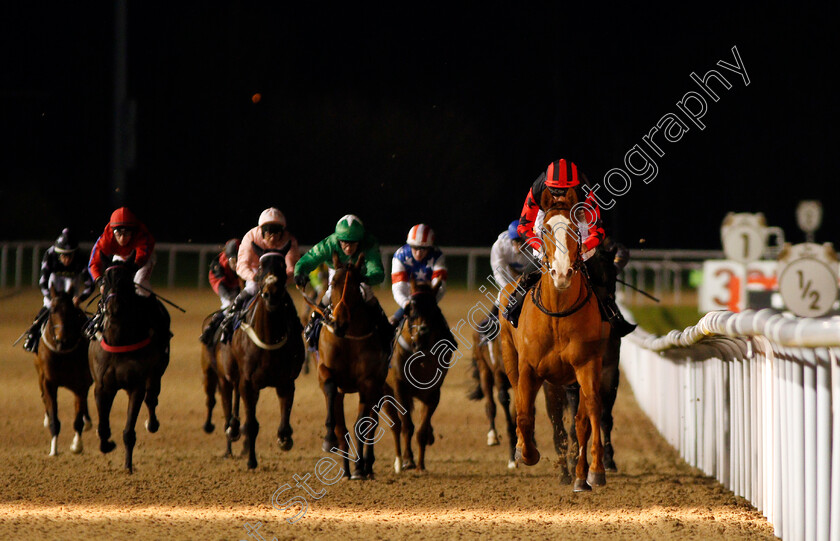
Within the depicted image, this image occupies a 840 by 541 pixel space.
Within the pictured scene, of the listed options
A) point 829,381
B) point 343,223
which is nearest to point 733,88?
point 343,223

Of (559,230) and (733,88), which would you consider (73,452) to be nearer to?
(559,230)

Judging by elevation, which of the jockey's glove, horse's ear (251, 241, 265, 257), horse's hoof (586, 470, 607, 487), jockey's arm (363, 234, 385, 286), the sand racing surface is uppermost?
horse's ear (251, 241, 265, 257)

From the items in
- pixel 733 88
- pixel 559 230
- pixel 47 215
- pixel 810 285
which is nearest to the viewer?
pixel 559 230

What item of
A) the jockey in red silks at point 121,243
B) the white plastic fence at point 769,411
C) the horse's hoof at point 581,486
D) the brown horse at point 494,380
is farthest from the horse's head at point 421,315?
the jockey in red silks at point 121,243

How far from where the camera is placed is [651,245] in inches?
1471

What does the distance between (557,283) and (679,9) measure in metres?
30.0

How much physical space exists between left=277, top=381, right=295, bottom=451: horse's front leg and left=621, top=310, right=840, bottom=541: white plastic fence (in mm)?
2982

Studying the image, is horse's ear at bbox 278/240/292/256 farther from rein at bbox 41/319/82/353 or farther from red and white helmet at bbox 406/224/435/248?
rein at bbox 41/319/82/353

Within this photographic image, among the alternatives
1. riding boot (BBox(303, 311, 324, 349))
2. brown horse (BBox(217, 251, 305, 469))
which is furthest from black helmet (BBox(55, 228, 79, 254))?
riding boot (BBox(303, 311, 324, 349))

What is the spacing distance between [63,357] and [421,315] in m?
3.13

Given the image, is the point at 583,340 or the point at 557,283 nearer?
the point at 557,283

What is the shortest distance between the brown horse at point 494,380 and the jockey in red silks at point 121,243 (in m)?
2.88

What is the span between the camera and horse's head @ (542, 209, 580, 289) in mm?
5934

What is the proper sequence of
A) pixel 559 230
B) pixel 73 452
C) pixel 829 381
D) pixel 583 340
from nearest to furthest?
1. pixel 829 381
2. pixel 559 230
3. pixel 583 340
4. pixel 73 452
